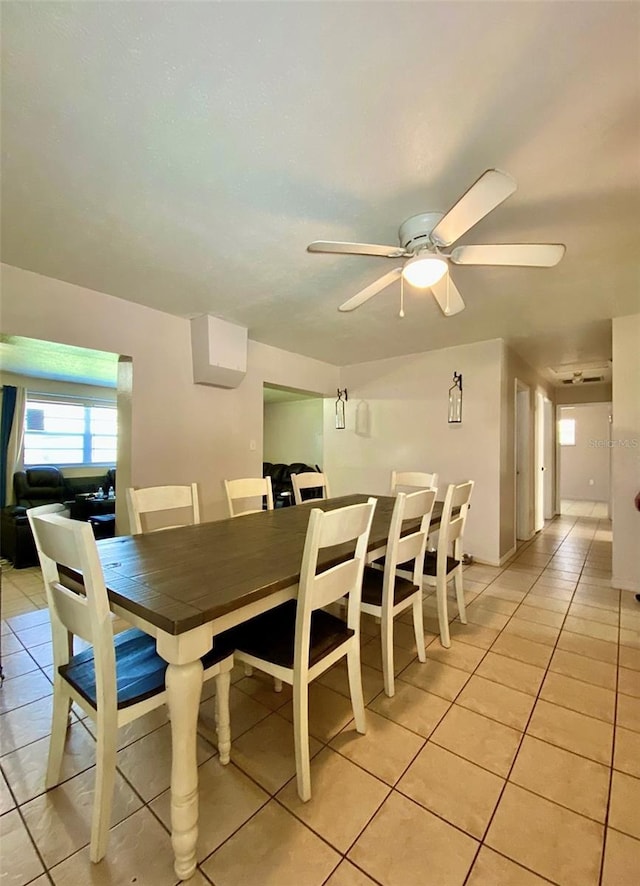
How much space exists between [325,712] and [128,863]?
85 cm

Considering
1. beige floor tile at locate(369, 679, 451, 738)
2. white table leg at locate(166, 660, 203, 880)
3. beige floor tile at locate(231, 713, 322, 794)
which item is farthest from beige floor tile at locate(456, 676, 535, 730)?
white table leg at locate(166, 660, 203, 880)

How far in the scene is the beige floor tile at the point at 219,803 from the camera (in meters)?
1.12

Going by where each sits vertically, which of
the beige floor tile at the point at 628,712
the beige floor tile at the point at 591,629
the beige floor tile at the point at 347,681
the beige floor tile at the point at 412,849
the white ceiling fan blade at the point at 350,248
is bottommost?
the beige floor tile at the point at 347,681

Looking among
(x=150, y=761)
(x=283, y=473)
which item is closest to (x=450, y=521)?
(x=150, y=761)

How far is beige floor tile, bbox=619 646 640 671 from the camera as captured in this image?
2016 mm

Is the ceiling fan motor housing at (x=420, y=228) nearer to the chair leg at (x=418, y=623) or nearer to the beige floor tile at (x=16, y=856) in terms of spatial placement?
the chair leg at (x=418, y=623)

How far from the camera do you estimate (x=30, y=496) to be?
474 cm

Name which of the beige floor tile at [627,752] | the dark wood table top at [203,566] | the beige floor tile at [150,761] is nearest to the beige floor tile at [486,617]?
the beige floor tile at [627,752]

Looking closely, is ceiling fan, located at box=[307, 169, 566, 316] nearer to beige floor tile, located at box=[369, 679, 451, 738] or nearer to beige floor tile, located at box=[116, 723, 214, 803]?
beige floor tile, located at box=[369, 679, 451, 738]

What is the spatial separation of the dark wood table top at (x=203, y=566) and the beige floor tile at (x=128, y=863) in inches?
28.0

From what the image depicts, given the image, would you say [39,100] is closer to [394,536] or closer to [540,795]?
[394,536]

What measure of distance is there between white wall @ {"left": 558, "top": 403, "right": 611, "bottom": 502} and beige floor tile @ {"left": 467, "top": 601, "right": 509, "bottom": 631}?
6696 mm

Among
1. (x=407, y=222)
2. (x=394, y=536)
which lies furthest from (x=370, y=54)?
(x=394, y=536)

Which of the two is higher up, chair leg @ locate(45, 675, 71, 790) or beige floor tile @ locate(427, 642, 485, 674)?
chair leg @ locate(45, 675, 71, 790)
